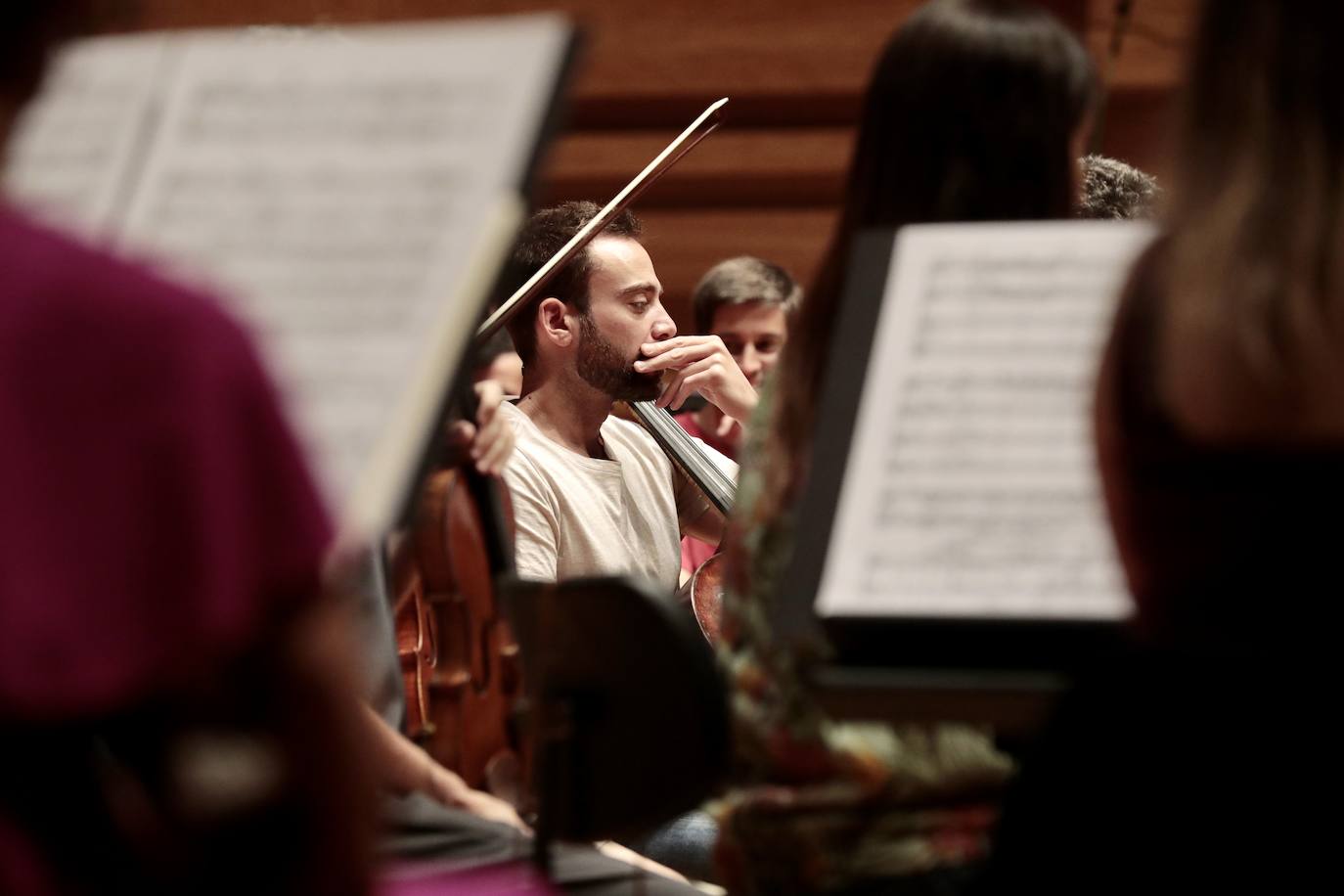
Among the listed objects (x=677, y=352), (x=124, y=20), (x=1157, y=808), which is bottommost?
(x=677, y=352)

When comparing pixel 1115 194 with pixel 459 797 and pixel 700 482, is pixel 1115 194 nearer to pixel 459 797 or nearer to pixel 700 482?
pixel 700 482

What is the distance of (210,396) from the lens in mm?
618

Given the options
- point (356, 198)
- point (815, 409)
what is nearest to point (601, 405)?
point (815, 409)

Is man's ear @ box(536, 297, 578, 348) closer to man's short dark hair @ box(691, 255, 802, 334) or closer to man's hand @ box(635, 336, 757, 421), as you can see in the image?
man's hand @ box(635, 336, 757, 421)

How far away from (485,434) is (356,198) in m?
1.09

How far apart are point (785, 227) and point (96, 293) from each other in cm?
452

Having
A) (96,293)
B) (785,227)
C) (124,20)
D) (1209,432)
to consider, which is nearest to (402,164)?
(124,20)

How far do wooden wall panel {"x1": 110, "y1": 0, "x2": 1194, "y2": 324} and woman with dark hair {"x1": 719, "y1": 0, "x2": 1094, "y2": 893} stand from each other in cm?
328

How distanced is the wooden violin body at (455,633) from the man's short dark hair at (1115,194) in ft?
2.91

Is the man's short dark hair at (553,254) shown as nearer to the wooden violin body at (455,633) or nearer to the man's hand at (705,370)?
the man's hand at (705,370)

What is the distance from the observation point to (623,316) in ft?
10.2

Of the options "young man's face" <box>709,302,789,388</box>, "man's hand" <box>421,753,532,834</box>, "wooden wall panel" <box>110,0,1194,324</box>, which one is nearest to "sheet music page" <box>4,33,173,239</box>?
"man's hand" <box>421,753,532,834</box>

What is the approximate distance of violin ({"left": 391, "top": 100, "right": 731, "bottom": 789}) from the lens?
2029 millimetres

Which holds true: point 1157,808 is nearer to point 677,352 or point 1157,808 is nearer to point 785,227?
point 677,352
